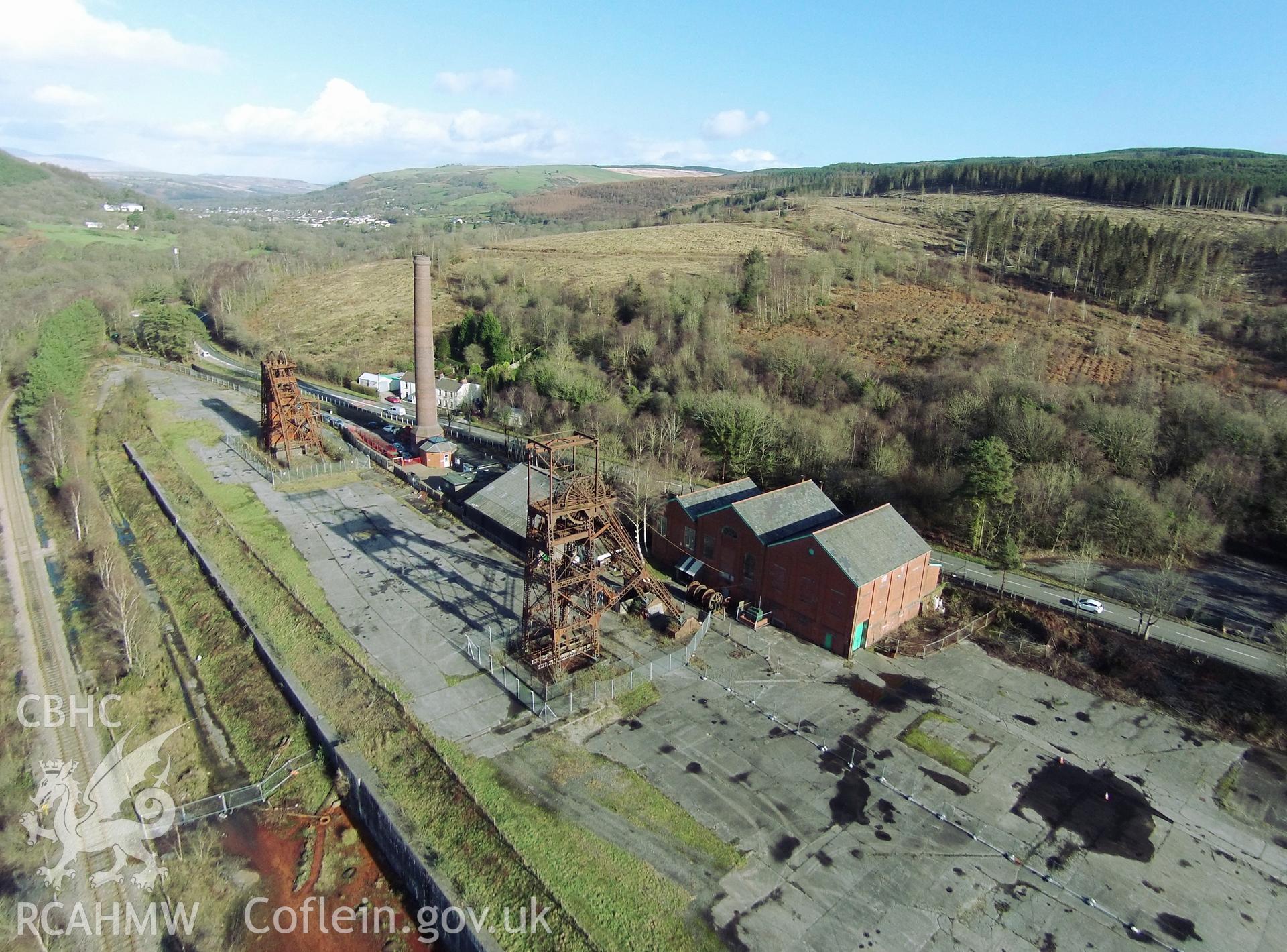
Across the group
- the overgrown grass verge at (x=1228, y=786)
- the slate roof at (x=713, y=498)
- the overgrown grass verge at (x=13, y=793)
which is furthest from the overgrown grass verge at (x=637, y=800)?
the overgrown grass verge at (x=1228, y=786)

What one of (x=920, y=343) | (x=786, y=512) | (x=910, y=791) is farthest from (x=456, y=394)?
(x=910, y=791)

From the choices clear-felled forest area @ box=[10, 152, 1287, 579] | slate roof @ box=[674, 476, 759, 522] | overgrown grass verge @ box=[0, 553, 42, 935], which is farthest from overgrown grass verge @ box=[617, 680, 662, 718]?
overgrown grass verge @ box=[0, 553, 42, 935]

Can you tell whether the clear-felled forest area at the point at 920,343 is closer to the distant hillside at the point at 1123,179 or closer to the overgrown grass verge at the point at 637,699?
the distant hillside at the point at 1123,179

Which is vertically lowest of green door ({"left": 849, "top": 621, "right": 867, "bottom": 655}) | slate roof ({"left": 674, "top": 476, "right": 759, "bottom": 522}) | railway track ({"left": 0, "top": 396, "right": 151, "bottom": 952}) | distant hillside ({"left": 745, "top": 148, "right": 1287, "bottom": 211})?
railway track ({"left": 0, "top": 396, "right": 151, "bottom": 952})

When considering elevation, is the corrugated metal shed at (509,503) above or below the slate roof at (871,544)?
below

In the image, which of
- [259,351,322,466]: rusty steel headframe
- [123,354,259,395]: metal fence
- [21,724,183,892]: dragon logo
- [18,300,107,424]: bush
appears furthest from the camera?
[123,354,259,395]: metal fence

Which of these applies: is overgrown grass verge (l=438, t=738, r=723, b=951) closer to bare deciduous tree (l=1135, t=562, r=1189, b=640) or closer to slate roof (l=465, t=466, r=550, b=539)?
slate roof (l=465, t=466, r=550, b=539)

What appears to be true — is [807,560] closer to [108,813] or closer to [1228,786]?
[1228,786]
